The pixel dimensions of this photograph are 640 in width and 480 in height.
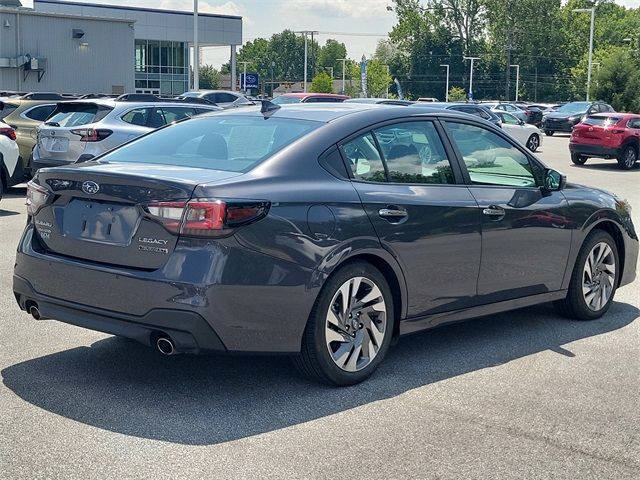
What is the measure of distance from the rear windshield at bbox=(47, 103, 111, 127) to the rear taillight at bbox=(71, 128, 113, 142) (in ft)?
0.67

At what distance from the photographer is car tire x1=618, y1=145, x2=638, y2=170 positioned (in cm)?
2620

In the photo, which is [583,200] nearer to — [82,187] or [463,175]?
[463,175]

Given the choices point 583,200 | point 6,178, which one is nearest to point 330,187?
point 583,200

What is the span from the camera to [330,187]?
5230 mm

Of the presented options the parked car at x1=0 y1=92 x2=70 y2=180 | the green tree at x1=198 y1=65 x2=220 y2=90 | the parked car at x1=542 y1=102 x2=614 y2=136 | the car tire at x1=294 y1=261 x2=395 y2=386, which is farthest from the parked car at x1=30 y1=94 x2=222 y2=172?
the green tree at x1=198 y1=65 x2=220 y2=90

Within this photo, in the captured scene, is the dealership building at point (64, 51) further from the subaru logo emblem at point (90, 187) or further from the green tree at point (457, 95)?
the green tree at point (457, 95)

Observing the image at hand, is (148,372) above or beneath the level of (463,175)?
beneath

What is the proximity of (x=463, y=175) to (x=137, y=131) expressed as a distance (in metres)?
9.40

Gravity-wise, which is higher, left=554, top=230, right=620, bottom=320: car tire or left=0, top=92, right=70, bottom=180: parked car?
left=0, top=92, right=70, bottom=180: parked car

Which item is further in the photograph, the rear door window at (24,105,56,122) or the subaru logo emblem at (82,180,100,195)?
the rear door window at (24,105,56,122)

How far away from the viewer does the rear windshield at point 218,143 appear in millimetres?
5340

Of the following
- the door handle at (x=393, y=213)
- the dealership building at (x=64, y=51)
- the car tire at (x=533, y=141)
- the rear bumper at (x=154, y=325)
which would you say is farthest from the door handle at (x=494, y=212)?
the dealership building at (x=64, y=51)

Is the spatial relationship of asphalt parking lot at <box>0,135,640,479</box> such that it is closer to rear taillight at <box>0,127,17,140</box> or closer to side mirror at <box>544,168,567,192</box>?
side mirror at <box>544,168,567,192</box>

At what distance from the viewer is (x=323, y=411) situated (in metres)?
4.94
